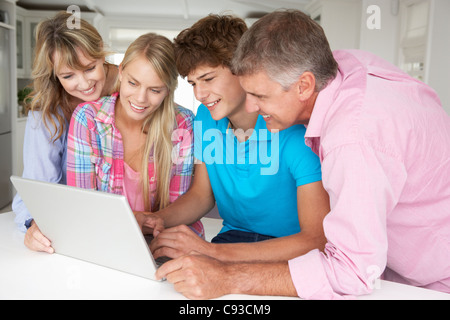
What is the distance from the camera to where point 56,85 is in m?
1.89

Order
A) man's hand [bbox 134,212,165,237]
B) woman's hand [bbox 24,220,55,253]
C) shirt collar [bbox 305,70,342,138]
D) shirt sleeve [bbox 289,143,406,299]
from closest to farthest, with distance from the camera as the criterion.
Result: 1. shirt sleeve [bbox 289,143,406,299]
2. shirt collar [bbox 305,70,342,138]
3. woman's hand [bbox 24,220,55,253]
4. man's hand [bbox 134,212,165,237]

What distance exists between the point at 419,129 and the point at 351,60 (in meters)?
0.31

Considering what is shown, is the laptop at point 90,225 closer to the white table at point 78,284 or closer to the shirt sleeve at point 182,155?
the white table at point 78,284

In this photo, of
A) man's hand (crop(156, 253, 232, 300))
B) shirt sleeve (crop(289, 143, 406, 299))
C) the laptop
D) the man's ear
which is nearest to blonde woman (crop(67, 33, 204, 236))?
the laptop

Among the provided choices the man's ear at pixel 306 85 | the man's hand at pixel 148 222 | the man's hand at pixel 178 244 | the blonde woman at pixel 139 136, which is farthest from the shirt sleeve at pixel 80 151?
the man's ear at pixel 306 85

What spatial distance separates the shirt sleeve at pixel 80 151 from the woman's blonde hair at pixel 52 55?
14 centimetres

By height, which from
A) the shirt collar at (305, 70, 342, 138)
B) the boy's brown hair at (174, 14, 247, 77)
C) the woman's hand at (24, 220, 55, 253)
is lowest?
the woman's hand at (24, 220, 55, 253)

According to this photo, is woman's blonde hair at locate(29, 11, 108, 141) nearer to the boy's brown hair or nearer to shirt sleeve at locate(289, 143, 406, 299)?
the boy's brown hair

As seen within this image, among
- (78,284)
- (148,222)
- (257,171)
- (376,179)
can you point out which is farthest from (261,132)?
(78,284)

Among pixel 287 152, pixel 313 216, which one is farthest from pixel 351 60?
pixel 313 216

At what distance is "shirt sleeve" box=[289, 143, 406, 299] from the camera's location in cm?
96

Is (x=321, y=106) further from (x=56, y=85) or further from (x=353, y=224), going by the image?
(x=56, y=85)

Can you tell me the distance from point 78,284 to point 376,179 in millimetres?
734

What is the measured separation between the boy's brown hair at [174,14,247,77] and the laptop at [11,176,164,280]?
25.7 inches
